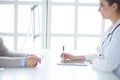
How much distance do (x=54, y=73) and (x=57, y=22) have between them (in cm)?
484

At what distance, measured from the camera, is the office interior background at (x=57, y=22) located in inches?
255

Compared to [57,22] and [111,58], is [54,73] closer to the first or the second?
[111,58]

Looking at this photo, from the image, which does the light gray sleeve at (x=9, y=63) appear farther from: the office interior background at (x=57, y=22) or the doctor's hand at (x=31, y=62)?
the office interior background at (x=57, y=22)

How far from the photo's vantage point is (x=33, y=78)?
5.42ft

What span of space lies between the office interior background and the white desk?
443 cm

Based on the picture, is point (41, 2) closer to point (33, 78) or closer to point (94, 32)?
point (94, 32)

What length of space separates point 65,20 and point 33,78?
199 inches

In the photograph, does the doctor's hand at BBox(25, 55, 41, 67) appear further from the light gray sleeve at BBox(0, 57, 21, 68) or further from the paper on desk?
the paper on desk

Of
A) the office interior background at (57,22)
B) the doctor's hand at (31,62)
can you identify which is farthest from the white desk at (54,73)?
the office interior background at (57,22)

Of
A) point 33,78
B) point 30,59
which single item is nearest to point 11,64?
point 30,59

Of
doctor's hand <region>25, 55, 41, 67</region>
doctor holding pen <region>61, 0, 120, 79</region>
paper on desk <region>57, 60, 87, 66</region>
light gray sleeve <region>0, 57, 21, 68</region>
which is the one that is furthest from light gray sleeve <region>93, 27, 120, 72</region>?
light gray sleeve <region>0, 57, 21, 68</region>

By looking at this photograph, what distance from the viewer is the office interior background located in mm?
6469

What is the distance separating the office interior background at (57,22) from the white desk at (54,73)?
443cm

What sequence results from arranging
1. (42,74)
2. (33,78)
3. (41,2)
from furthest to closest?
1. (41,2)
2. (42,74)
3. (33,78)
